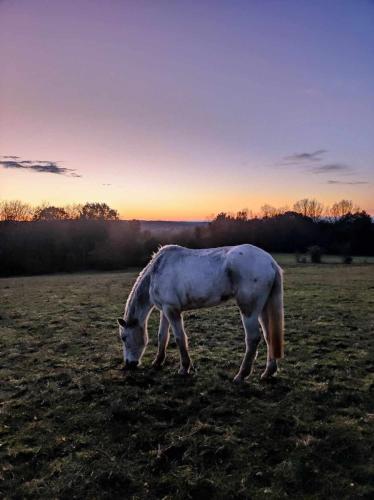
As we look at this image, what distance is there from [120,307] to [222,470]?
10664 millimetres

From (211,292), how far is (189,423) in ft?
6.82

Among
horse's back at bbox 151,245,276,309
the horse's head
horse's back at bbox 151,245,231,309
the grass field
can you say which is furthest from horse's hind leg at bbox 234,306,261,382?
the horse's head

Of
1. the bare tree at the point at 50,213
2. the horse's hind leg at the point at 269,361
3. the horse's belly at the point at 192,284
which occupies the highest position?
the bare tree at the point at 50,213

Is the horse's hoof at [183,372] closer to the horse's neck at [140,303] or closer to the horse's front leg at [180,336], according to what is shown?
the horse's front leg at [180,336]

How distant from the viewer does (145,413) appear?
4.73 meters

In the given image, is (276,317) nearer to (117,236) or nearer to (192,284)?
(192,284)

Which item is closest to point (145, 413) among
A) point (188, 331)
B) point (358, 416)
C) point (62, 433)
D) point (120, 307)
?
point (62, 433)

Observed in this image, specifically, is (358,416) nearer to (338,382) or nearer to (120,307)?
(338,382)

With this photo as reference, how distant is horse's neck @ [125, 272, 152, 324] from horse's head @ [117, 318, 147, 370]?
0.14m

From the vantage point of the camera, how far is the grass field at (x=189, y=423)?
3352 mm

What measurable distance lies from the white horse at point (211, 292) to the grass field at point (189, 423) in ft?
1.66

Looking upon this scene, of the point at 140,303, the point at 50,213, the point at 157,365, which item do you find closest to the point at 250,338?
the point at 157,365

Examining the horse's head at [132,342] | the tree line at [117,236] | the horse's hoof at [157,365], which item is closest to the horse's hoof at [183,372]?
the horse's hoof at [157,365]

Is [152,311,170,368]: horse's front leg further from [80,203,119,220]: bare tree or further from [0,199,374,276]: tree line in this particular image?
[80,203,119,220]: bare tree
